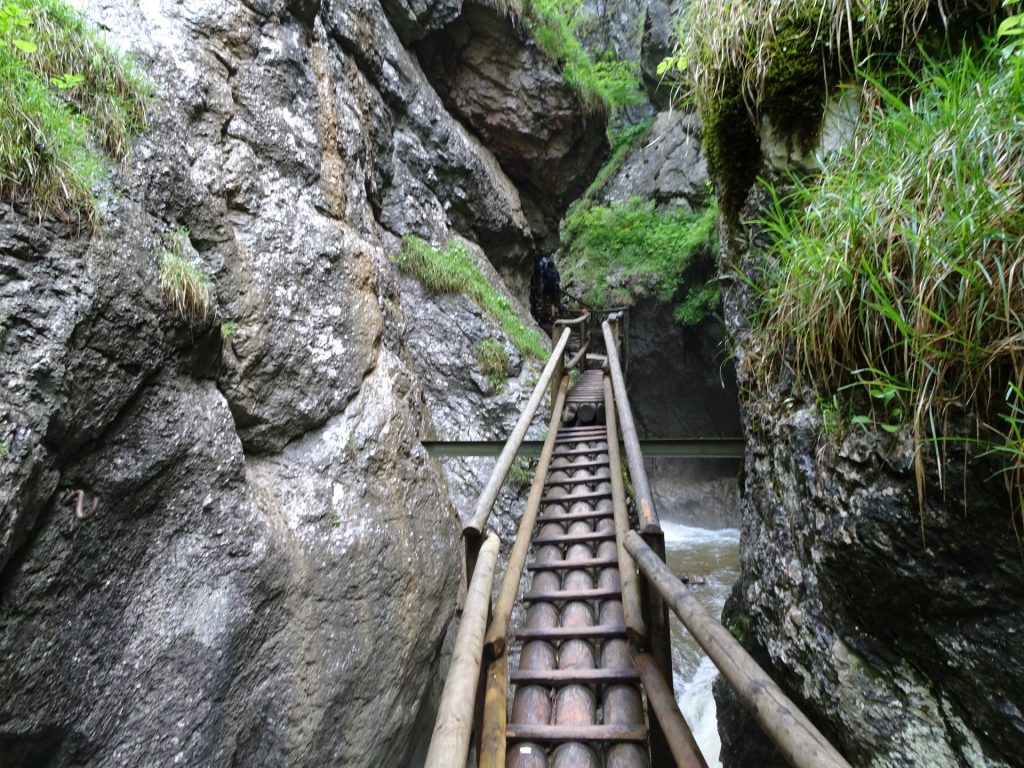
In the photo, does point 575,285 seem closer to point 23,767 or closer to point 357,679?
point 357,679

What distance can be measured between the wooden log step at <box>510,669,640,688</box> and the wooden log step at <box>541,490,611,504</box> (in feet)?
5.97

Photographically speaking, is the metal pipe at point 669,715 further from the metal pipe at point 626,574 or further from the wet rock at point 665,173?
the wet rock at point 665,173

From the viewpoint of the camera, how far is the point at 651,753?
202 centimetres

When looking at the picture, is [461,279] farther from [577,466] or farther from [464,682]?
[464,682]

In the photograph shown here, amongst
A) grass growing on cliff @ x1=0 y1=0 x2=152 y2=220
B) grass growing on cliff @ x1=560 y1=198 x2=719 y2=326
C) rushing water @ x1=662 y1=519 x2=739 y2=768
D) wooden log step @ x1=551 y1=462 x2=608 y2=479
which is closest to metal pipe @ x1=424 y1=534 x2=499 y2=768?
grass growing on cliff @ x1=0 y1=0 x2=152 y2=220

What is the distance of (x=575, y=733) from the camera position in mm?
2029

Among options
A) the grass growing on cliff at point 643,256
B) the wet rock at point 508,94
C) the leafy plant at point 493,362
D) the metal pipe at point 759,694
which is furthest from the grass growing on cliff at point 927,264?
the grass growing on cliff at point 643,256

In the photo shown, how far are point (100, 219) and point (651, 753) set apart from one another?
3.26 m

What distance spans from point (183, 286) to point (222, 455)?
0.92m

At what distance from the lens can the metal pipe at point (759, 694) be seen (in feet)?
Answer: 3.04

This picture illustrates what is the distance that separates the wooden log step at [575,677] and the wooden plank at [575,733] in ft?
0.79

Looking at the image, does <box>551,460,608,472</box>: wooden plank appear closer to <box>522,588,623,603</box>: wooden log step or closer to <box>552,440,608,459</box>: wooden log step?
<box>552,440,608,459</box>: wooden log step

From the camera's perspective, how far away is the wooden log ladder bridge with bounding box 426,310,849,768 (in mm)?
1306

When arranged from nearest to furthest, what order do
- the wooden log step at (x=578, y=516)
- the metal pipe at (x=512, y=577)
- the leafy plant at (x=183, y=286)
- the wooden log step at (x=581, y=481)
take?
the metal pipe at (x=512, y=577)
the leafy plant at (x=183, y=286)
the wooden log step at (x=578, y=516)
the wooden log step at (x=581, y=481)
